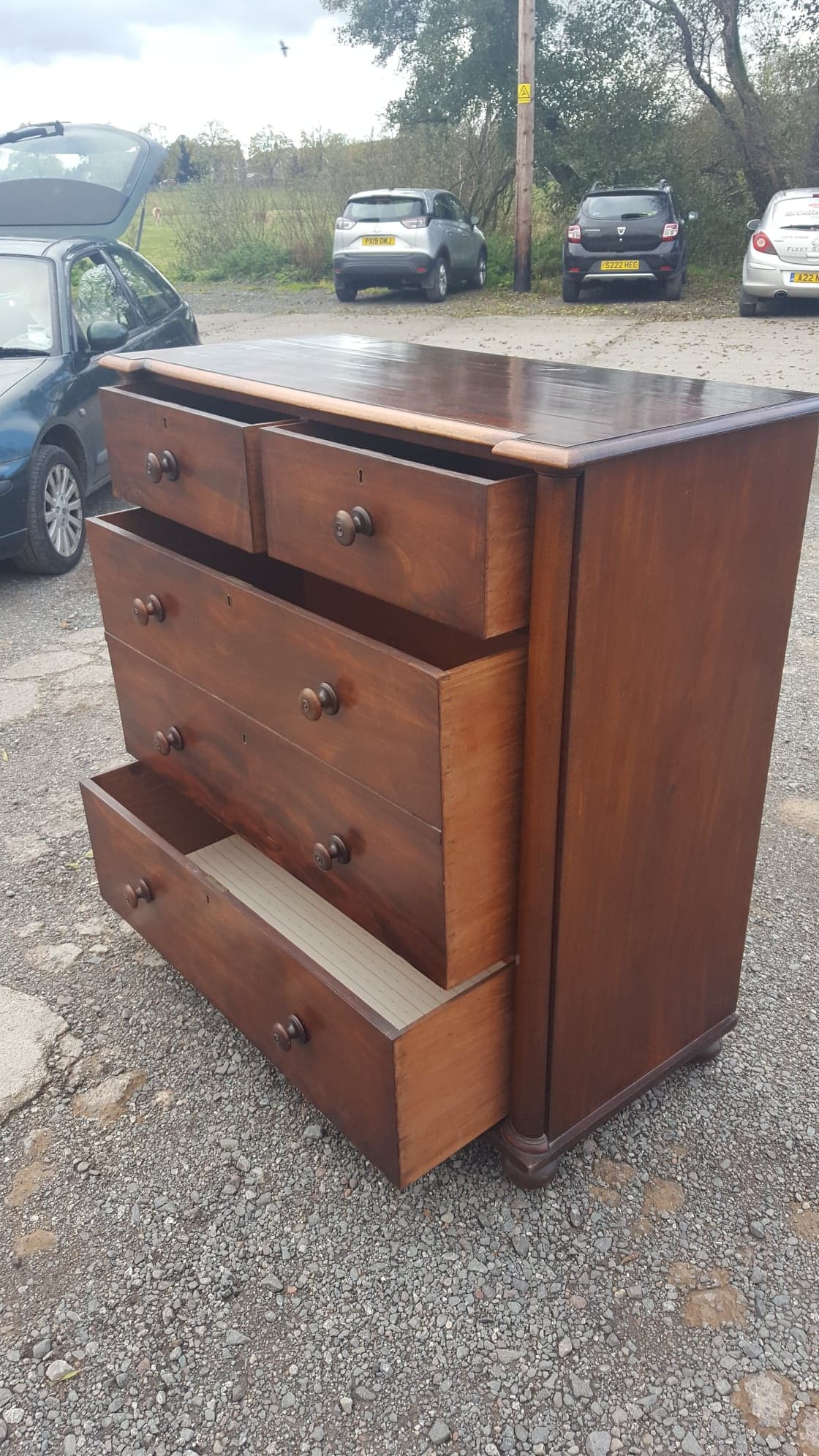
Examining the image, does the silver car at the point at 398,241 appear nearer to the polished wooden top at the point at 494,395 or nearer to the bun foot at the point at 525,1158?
the polished wooden top at the point at 494,395

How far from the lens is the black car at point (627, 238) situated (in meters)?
12.0

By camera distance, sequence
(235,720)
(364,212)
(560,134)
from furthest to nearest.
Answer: (560,134)
(364,212)
(235,720)

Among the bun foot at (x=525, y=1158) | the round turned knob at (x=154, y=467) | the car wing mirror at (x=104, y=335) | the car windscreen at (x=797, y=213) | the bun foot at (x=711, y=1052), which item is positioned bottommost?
the bun foot at (x=711, y=1052)

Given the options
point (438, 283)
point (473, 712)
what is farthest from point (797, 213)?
point (473, 712)

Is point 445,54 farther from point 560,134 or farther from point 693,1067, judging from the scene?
point 693,1067

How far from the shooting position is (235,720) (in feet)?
5.90

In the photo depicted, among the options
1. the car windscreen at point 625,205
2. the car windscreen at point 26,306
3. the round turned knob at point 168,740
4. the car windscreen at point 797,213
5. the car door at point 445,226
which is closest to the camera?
the round turned knob at point 168,740

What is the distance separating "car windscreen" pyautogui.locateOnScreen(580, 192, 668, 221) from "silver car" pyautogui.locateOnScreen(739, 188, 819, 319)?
1601 mm

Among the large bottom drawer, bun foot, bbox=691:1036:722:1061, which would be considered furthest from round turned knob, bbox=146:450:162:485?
bun foot, bbox=691:1036:722:1061

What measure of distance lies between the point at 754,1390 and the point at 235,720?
1260 millimetres

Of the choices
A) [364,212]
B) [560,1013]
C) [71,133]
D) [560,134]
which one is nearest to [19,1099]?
[560,1013]

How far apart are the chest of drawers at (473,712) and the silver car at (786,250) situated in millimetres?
9868

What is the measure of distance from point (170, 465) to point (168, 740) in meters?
0.54

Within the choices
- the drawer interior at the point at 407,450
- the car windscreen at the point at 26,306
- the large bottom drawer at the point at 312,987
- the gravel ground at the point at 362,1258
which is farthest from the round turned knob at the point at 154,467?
the car windscreen at the point at 26,306
